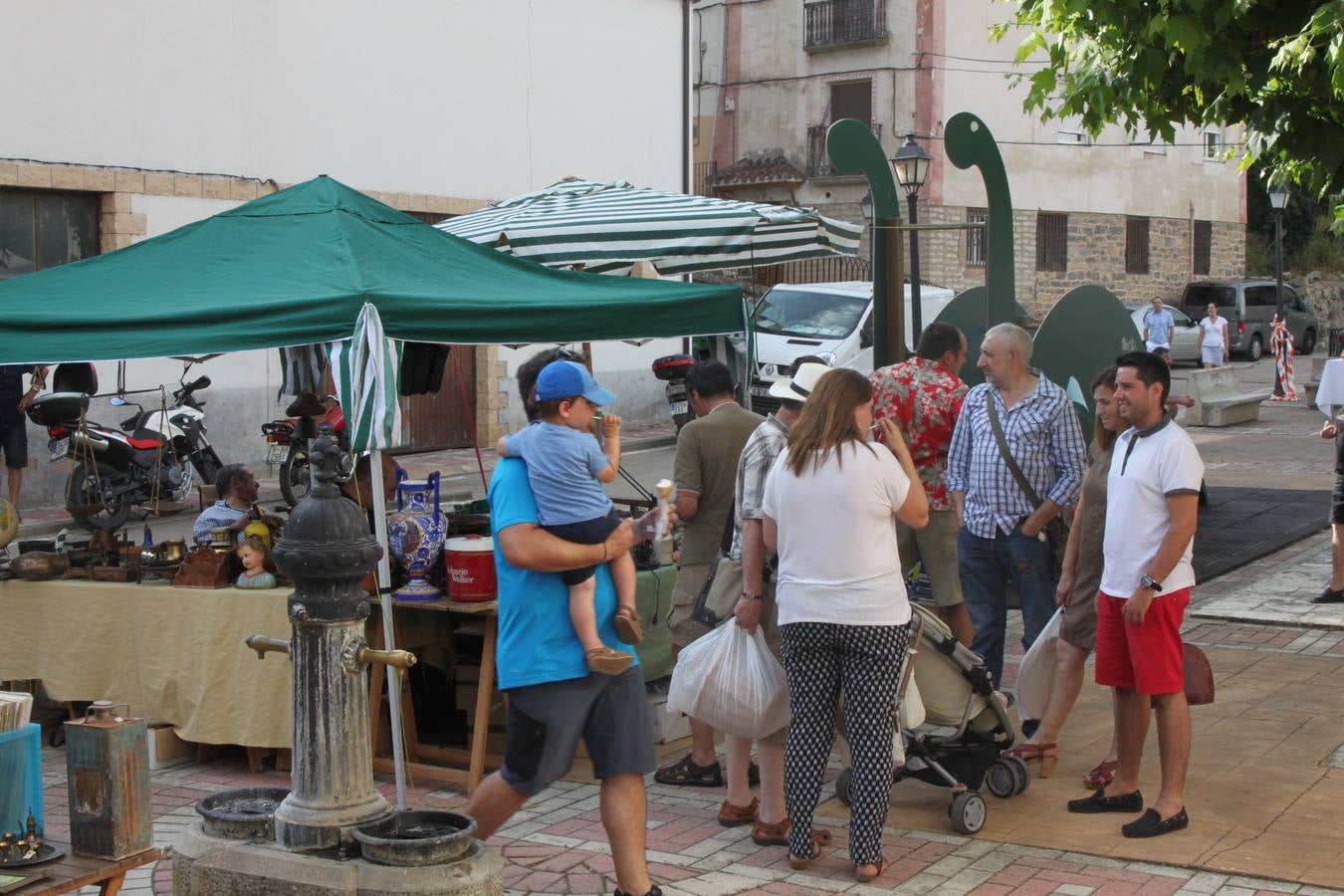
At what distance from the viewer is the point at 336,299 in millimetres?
6074

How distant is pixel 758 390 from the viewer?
63.1ft

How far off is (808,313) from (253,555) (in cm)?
1497

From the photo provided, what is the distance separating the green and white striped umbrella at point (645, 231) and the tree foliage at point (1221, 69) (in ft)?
6.27

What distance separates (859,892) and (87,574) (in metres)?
3.96

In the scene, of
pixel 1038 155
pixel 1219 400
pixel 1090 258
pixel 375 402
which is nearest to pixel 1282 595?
pixel 375 402

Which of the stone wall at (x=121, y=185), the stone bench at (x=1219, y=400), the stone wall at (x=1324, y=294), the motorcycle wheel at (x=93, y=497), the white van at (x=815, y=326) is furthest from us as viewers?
the stone wall at (x=1324, y=294)

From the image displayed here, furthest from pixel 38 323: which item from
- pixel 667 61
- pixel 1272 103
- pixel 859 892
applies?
pixel 667 61

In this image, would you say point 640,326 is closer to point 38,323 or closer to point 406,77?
point 38,323

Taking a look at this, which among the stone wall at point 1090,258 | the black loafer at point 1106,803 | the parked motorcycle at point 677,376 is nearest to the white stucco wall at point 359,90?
the parked motorcycle at point 677,376

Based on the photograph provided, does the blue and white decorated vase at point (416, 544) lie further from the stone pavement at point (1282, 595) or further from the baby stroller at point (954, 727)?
the stone pavement at point (1282, 595)

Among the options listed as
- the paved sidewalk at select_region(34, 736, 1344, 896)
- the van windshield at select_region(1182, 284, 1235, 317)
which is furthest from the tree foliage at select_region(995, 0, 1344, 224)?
the van windshield at select_region(1182, 284, 1235, 317)

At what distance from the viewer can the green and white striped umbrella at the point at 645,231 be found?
941 cm

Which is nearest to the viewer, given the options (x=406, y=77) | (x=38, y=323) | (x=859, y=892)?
(x=859, y=892)

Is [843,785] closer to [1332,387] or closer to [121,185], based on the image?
[1332,387]
